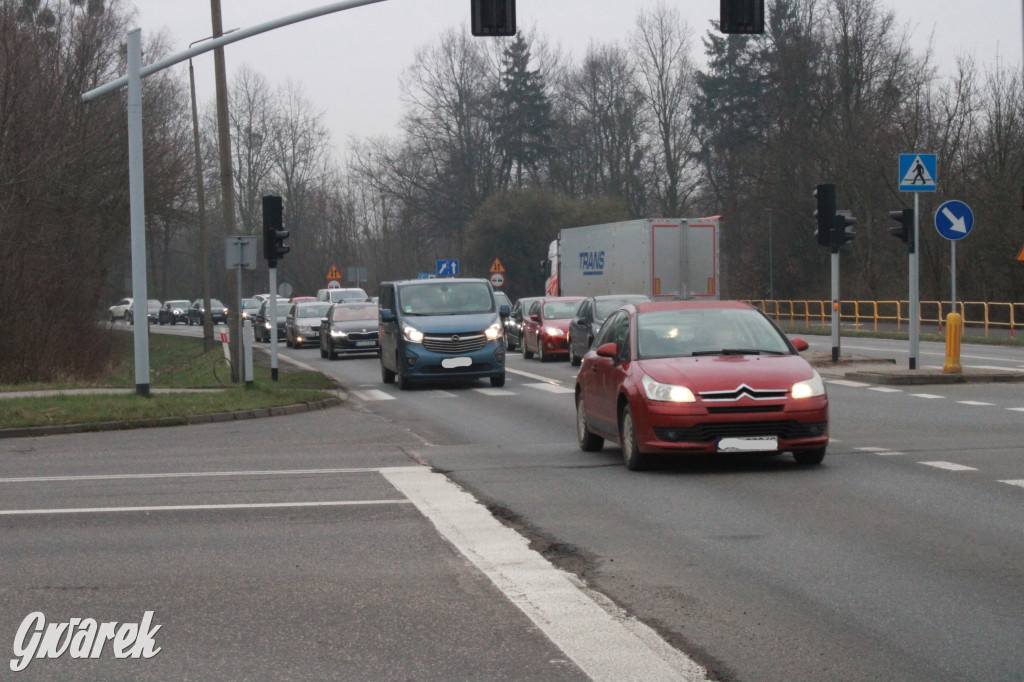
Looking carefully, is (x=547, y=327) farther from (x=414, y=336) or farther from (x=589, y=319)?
(x=414, y=336)

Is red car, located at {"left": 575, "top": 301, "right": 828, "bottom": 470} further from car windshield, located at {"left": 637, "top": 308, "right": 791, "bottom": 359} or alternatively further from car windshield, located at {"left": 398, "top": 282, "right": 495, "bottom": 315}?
car windshield, located at {"left": 398, "top": 282, "right": 495, "bottom": 315}

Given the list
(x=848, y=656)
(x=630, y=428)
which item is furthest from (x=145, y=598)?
(x=630, y=428)

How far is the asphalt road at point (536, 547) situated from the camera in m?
5.99

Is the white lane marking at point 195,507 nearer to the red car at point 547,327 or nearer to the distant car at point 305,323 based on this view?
the red car at point 547,327

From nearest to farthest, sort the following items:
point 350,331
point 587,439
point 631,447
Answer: point 631,447 → point 587,439 → point 350,331

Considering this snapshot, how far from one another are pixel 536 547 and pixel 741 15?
11.4m

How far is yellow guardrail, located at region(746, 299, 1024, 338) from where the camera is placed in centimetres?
4284

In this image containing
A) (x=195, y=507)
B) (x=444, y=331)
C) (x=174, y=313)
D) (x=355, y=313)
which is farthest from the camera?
(x=174, y=313)

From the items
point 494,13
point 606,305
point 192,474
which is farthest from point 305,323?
point 192,474

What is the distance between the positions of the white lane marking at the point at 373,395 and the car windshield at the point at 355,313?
12236mm

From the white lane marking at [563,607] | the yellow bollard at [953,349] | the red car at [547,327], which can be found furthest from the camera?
the red car at [547,327]

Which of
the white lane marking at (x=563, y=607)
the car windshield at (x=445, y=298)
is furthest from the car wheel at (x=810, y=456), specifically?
the car windshield at (x=445, y=298)

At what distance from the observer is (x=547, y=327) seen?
112 feet

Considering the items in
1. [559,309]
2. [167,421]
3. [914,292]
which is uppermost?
[914,292]
